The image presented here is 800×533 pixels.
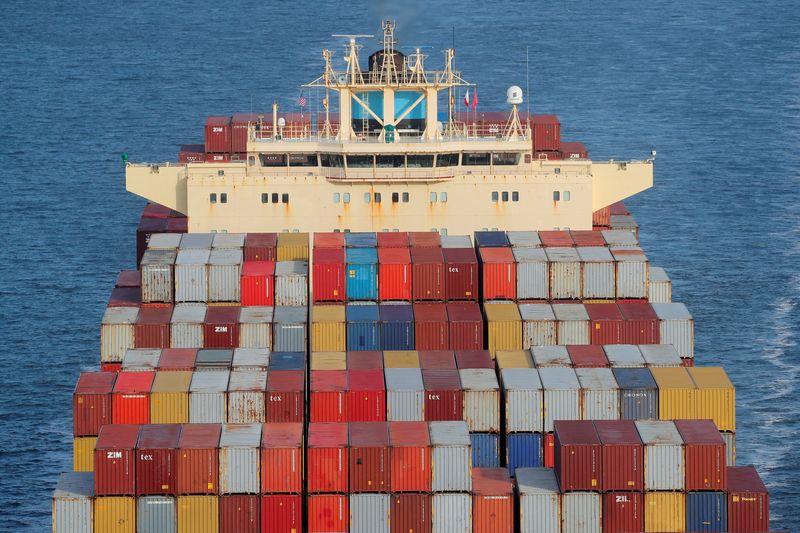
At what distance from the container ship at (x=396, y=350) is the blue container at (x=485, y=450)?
15cm

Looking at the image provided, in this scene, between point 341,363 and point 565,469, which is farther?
point 341,363

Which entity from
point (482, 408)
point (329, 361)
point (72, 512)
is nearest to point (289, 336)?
point (329, 361)

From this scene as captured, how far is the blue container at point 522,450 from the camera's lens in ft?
206

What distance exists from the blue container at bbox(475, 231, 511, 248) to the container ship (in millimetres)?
139

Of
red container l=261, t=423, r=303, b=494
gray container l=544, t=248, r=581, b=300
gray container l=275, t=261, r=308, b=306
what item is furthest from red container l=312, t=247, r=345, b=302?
red container l=261, t=423, r=303, b=494

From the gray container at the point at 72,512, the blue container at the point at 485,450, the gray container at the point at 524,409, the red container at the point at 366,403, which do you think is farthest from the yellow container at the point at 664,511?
the gray container at the point at 72,512

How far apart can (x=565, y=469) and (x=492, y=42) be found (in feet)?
354

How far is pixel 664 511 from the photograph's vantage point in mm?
58562

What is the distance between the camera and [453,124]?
84312mm

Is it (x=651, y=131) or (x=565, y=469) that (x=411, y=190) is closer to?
(x=565, y=469)

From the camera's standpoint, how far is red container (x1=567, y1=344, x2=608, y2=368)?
65562mm

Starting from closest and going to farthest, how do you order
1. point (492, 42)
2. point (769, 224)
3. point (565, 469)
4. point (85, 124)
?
point (565, 469)
point (769, 224)
point (85, 124)
point (492, 42)

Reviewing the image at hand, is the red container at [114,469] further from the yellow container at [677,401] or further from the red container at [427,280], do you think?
the yellow container at [677,401]

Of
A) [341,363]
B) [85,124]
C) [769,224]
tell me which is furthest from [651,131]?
[341,363]
